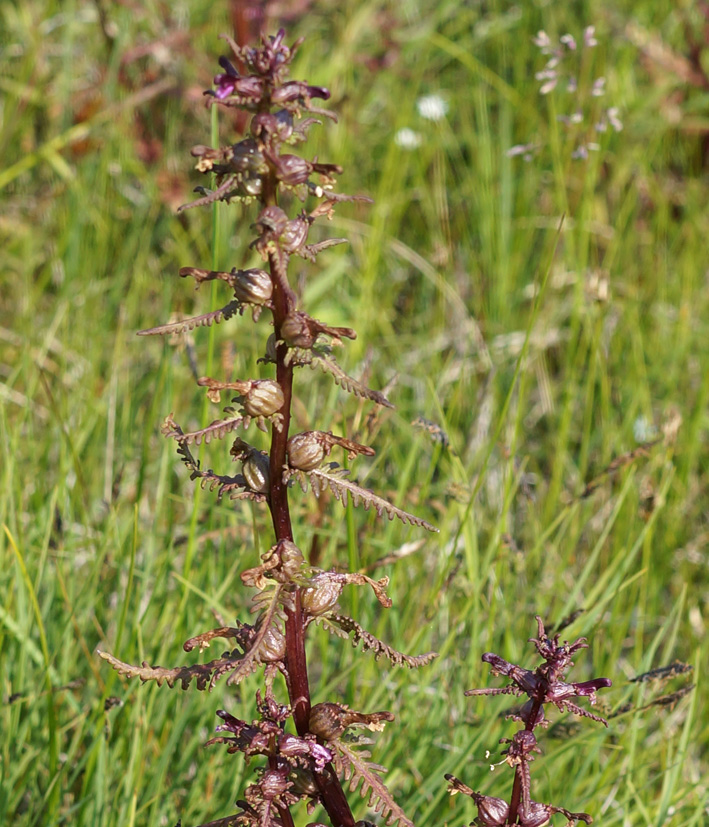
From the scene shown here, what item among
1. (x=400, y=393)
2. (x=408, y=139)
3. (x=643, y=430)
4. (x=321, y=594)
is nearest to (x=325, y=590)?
(x=321, y=594)

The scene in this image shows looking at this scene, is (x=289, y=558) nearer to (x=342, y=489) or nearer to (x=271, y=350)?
(x=342, y=489)

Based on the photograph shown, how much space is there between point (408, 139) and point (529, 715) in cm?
345

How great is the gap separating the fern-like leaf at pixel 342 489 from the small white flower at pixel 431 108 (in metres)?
3.13

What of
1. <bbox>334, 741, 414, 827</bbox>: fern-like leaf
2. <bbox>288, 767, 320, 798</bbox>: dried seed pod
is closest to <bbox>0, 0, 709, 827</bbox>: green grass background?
<bbox>288, 767, 320, 798</bbox>: dried seed pod

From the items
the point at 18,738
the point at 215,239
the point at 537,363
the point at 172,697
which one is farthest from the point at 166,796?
the point at 537,363

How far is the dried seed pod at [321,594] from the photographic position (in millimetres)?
1312

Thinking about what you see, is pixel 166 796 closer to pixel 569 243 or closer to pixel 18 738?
pixel 18 738

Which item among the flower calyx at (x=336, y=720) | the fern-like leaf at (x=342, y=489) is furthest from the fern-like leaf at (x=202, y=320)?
the flower calyx at (x=336, y=720)

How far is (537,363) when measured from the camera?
3613 millimetres

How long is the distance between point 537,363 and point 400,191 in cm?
112

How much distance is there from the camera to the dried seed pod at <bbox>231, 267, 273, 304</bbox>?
1.23m

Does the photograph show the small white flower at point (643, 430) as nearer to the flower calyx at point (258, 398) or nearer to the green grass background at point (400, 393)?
the green grass background at point (400, 393)

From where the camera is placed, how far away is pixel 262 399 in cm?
125

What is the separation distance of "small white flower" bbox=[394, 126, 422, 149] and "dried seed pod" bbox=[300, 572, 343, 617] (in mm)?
3207
